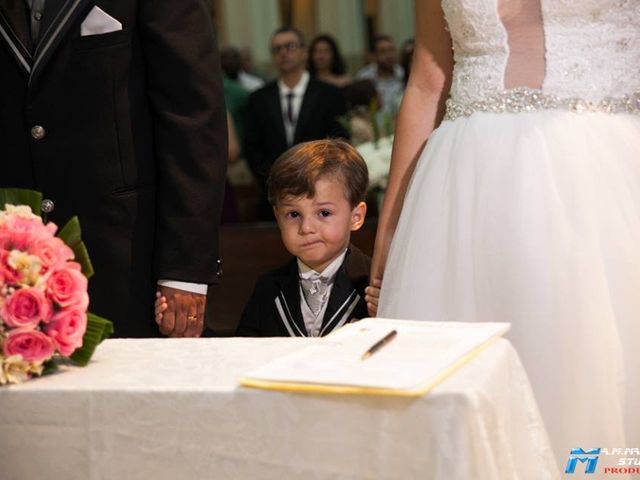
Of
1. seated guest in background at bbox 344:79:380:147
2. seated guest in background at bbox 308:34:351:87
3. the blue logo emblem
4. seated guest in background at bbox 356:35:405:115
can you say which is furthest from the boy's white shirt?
seated guest in background at bbox 308:34:351:87

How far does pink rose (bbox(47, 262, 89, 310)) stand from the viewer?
1.84m

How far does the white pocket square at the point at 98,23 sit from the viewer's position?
2.82 meters

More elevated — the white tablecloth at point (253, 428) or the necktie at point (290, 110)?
the necktie at point (290, 110)

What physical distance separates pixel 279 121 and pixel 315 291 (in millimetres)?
5335

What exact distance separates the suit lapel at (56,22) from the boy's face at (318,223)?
820mm

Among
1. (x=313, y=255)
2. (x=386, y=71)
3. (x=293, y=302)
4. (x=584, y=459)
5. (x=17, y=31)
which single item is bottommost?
(x=584, y=459)

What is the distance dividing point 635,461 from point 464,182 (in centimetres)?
71

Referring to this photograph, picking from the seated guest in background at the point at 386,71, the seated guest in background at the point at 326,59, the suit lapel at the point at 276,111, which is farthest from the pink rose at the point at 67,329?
the seated guest in background at the point at 326,59

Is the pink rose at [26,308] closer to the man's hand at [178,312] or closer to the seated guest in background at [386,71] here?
the man's hand at [178,312]

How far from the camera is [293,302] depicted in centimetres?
328

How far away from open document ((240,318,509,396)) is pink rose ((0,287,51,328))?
35cm

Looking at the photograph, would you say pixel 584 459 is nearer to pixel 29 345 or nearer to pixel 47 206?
pixel 29 345

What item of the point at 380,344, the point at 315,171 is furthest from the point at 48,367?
the point at 315,171

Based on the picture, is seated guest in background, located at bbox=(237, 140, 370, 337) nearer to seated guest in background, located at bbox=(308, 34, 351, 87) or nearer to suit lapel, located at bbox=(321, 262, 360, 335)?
suit lapel, located at bbox=(321, 262, 360, 335)
